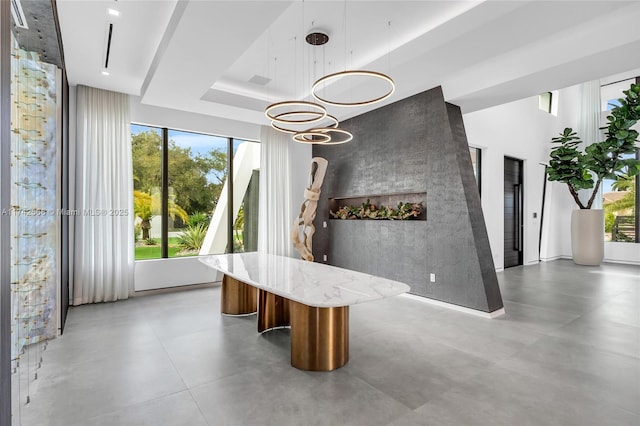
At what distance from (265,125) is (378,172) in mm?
2504

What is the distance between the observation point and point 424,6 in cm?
304

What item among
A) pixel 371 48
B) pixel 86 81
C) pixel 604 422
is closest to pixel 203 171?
pixel 86 81

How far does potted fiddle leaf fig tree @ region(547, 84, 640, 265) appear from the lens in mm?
6750

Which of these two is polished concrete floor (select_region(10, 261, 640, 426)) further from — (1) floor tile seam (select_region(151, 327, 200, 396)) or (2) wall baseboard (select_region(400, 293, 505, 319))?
(2) wall baseboard (select_region(400, 293, 505, 319))

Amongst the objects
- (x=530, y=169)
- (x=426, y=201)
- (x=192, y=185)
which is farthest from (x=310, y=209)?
(x=530, y=169)

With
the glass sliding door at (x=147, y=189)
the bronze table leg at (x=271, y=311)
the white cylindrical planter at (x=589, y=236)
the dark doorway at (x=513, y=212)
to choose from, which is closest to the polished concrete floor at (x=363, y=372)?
the bronze table leg at (x=271, y=311)

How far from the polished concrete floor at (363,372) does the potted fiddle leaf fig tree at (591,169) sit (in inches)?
158

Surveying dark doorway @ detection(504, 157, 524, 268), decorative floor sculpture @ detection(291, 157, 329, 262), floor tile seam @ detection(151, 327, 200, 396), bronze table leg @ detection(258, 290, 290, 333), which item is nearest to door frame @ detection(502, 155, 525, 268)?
dark doorway @ detection(504, 157, 524, 268)

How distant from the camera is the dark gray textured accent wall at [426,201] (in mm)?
4172

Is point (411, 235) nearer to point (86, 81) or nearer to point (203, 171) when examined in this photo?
point (203, 171)

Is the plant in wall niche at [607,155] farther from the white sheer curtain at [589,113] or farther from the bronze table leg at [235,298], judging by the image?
the bronze table leg at [235,298]

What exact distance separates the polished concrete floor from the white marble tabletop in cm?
68

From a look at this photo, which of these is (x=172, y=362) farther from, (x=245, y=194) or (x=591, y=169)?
(x=591, y=169)

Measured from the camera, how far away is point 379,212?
5438 mm
